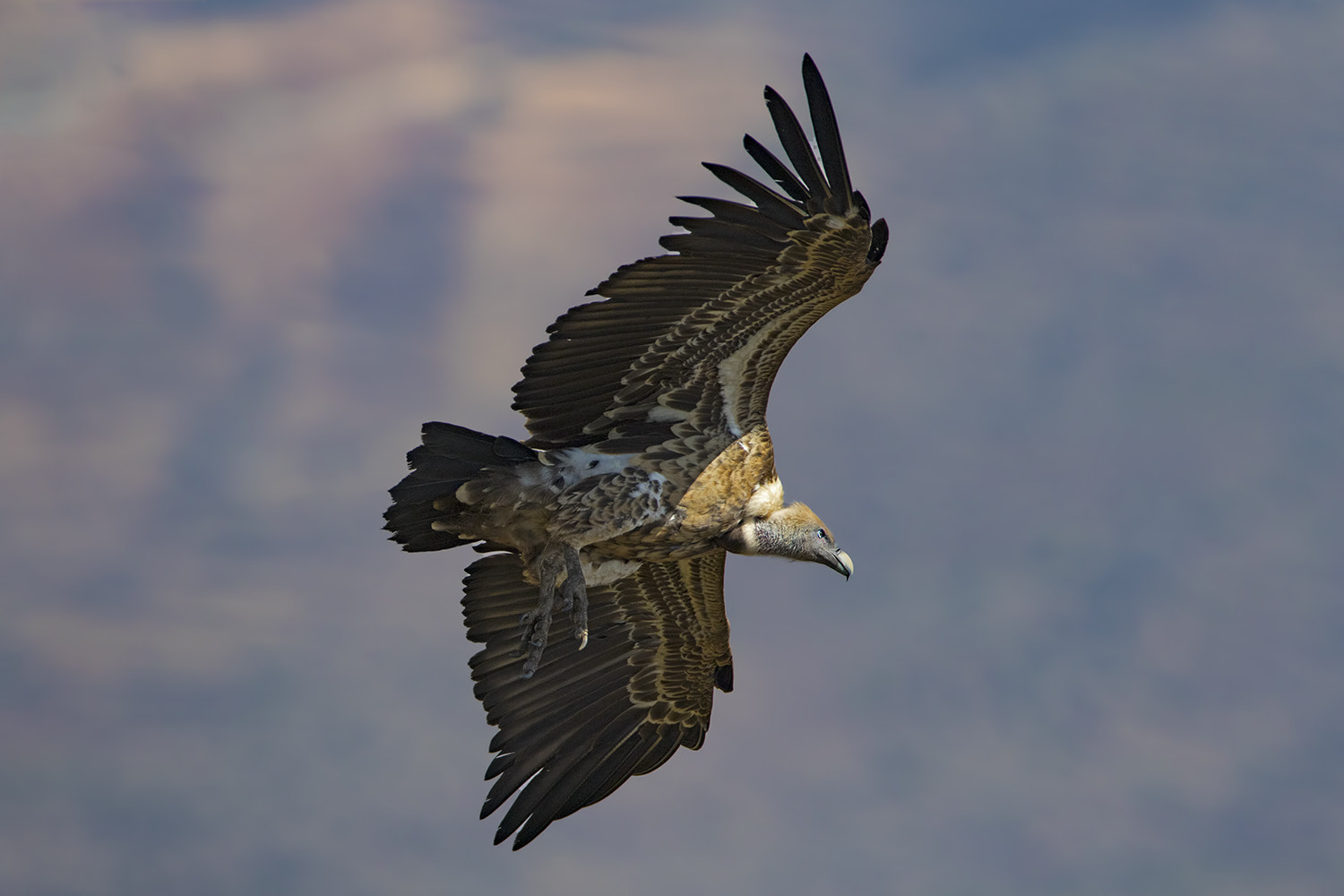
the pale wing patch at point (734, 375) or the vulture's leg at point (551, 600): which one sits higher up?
the pale wing patch at point (734, 375)

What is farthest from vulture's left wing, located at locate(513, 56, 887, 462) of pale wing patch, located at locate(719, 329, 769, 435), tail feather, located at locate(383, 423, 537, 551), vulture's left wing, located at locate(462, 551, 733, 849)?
vulture's left wing, located at locate(462, 551, 733, 849)

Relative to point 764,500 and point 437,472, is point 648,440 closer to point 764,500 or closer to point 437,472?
point 764,500

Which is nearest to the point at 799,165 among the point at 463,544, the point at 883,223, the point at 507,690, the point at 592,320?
the point at 883,223

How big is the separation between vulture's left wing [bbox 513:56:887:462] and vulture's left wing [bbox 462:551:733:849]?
5.43 feet

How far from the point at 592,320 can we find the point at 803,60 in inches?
94.0

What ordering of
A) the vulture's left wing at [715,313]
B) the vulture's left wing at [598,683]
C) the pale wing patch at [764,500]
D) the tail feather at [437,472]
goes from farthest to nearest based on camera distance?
1. the vulture's left wing at [598,683]
2. the pale wing patch at [764,500]
3. the tail feather at [437,472]
4. the vulture's left wing at [715,313]

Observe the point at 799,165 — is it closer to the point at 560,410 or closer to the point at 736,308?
the point at 736,308

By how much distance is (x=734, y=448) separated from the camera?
12656 mm

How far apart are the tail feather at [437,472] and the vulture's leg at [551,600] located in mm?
714

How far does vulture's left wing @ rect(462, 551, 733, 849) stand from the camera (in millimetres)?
13844

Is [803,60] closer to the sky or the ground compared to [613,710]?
closer to the sky

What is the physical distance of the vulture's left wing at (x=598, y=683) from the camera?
13.8m

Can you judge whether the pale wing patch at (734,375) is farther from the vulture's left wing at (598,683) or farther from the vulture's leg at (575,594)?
the vulture's left wing at (598,683)

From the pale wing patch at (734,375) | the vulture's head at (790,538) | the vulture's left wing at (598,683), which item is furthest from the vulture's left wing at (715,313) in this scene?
the vulture's left wing at (598,683)
